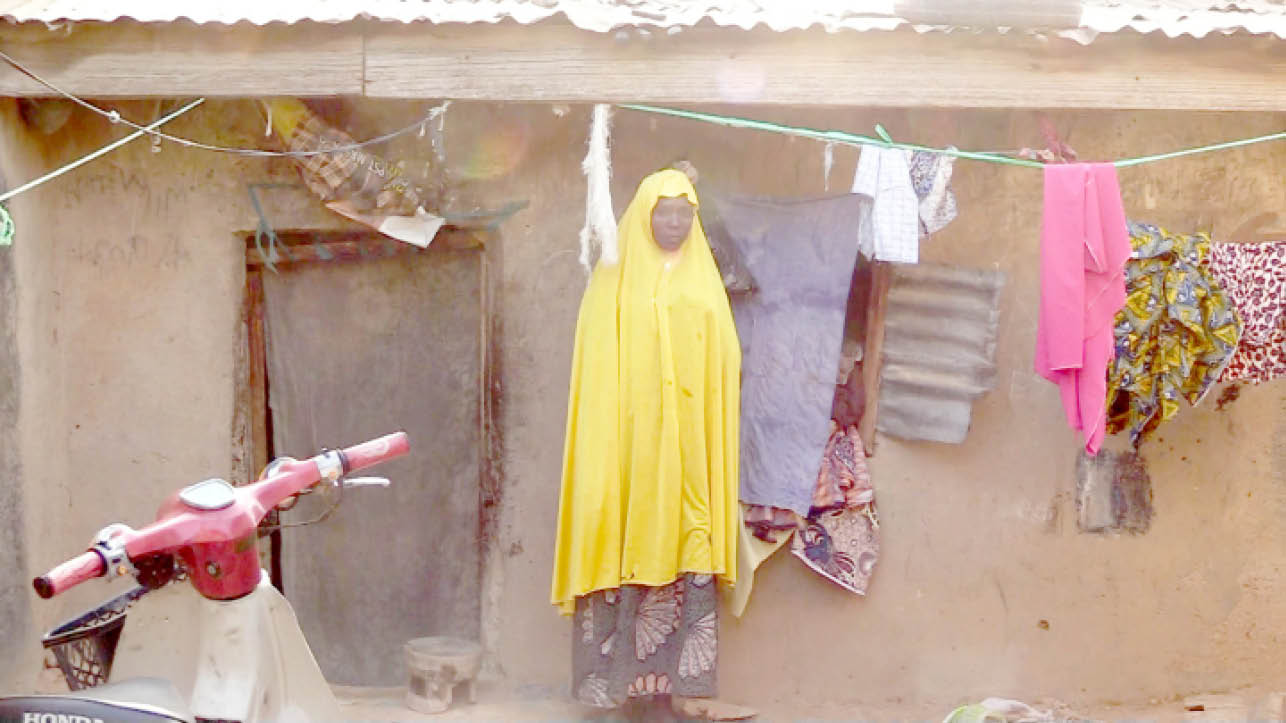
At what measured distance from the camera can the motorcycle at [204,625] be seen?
3967mm

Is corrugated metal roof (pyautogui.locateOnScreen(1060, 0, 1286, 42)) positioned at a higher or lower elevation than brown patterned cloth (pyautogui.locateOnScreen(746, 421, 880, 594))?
higher

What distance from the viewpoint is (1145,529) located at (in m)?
6.22

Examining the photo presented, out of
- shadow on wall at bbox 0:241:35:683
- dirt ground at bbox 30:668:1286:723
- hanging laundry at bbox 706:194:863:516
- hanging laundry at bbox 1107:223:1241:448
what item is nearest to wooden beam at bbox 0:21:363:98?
shadow on wall at bbox 0:241:35:683

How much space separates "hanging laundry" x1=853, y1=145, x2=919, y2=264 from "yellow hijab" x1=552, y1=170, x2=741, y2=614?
610mm

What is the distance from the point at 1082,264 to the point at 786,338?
1217mm

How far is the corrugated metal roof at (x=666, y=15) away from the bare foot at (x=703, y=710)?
2579 millimetres

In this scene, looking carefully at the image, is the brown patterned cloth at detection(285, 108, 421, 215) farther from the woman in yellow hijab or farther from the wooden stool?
the wooden stool


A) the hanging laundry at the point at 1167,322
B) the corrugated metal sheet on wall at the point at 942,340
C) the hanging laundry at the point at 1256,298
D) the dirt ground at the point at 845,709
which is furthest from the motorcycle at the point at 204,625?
the hanging laundry at the point at 1256,298

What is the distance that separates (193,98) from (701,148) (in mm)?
1868

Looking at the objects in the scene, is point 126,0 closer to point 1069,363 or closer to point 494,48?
point 494,48

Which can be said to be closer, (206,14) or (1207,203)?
(206,14)

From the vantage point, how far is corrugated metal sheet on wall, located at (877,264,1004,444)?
595 cm

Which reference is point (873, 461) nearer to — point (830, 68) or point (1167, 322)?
point (1167, 322)

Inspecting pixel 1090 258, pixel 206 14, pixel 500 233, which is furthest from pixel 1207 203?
pixel 206 14
